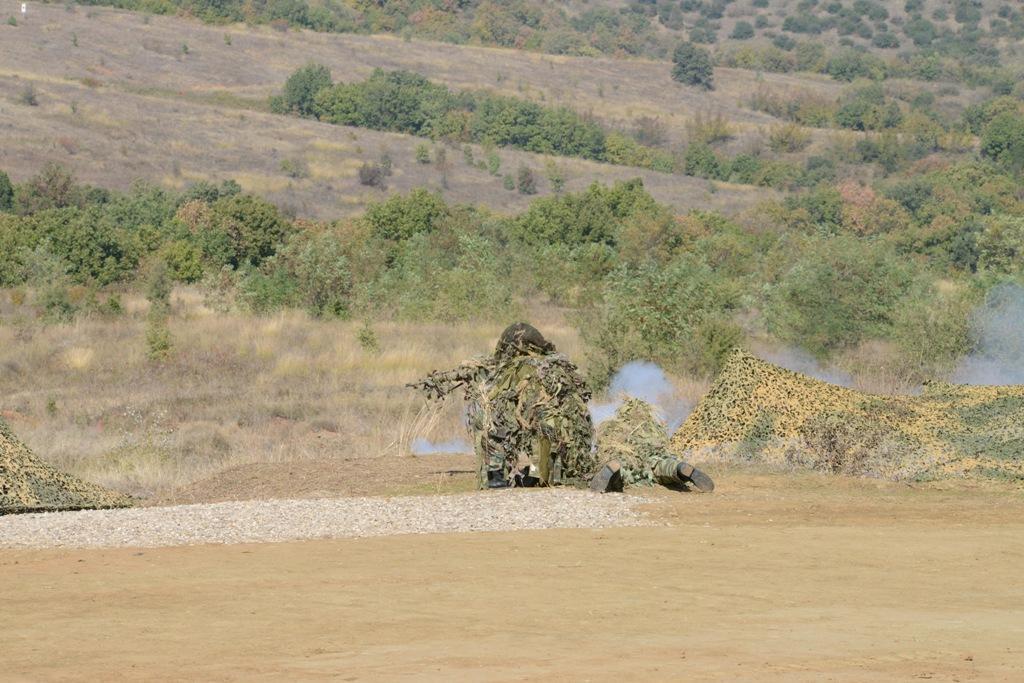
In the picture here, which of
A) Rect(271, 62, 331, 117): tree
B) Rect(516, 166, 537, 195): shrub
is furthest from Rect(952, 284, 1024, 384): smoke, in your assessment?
Rect(271, 62, 331, 117): tree

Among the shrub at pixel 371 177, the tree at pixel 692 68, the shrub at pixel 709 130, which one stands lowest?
the shrub at pixel 371 177

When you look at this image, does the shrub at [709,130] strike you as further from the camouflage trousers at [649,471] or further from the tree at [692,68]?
the camouflage trousers at [649,471]

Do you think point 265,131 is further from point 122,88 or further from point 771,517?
point 771,517

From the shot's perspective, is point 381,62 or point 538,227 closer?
point 538,227

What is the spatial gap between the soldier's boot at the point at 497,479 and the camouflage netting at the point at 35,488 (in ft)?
10.7

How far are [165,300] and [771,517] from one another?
78.9 feet

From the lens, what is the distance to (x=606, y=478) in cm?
1449

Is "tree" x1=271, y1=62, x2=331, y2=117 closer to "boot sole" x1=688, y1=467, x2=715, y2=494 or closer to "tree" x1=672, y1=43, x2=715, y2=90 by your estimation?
"tree" x1=672, y1=43, x2=715, y2=90

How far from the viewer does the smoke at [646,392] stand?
810 inches

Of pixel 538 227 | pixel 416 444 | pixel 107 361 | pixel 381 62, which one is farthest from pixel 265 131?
pixel 416 444

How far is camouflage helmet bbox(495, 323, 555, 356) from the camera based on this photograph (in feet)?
48.8

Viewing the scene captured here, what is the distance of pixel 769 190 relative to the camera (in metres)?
82.4

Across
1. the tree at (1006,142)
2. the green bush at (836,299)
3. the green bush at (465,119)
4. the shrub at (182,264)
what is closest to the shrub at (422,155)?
the green bush at (465,119)

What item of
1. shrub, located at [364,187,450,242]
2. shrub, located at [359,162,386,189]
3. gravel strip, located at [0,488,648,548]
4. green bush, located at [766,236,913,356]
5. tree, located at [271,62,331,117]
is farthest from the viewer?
tree, located at [271,62,331,117]
